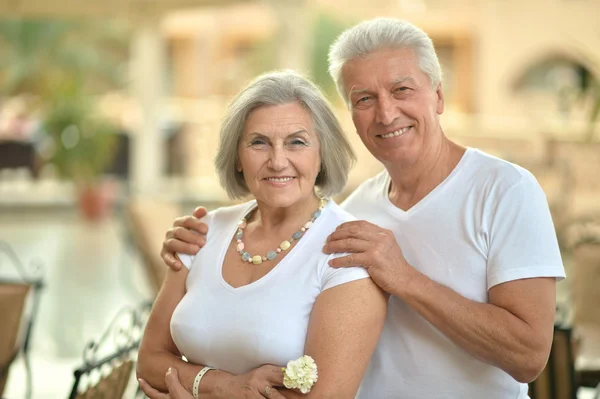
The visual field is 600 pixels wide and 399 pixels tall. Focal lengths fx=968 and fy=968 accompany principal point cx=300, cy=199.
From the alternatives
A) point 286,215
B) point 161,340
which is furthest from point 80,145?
point 286,215

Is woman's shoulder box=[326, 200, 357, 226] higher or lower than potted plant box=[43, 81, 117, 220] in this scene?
higher

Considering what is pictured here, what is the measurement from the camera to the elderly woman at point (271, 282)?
82.0 inches

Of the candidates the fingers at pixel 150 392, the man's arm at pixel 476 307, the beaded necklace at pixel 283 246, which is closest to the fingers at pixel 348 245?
the man's arm at pixel 476 307

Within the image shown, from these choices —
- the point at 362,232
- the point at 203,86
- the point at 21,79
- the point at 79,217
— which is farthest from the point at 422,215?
the point at 203,86

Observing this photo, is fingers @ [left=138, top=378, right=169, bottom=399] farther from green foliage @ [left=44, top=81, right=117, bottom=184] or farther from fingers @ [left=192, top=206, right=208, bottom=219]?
green foliage @ [left=44, top=81, right=117, bottom=184]

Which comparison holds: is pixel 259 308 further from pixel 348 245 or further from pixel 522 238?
pixel 522 238

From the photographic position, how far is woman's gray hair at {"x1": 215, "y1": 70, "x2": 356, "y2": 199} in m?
2.24

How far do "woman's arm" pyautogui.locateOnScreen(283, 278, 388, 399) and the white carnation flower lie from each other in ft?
0.09

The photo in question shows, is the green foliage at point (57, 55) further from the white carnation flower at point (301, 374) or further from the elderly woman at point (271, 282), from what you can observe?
the white carnation flower at point (301, 374)

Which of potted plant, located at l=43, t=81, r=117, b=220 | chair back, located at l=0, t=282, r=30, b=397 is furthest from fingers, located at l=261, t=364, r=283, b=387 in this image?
potted plant, located at l=43, t=81, r=117, b=220

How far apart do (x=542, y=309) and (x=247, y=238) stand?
2.37 ft

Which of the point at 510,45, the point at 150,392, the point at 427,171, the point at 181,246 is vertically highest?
the point at 510,45

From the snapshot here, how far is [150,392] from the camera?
2.32 metres

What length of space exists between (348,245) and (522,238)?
1.28 ft
